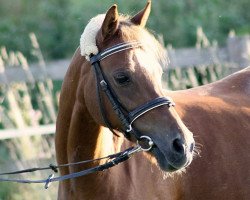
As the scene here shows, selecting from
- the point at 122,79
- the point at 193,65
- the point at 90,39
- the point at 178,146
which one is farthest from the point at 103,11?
the point at 178,146

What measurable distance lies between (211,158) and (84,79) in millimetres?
1105

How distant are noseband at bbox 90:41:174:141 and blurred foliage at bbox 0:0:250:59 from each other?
29.1ft

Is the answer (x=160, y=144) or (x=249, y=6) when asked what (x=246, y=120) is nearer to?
(x=160, y=144)

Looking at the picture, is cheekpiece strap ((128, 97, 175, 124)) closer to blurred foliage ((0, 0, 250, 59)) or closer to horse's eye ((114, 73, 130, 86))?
horse's eye ((114, 73, 130, 86))

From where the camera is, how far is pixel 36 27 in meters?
14.7

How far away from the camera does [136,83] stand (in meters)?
4.00

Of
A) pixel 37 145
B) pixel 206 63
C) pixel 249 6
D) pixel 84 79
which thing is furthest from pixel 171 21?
pixel 84 79

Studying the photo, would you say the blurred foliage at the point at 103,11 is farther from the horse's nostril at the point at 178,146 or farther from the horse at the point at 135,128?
the horse's nostril at the point at 178,146

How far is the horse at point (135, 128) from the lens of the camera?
13.0ft

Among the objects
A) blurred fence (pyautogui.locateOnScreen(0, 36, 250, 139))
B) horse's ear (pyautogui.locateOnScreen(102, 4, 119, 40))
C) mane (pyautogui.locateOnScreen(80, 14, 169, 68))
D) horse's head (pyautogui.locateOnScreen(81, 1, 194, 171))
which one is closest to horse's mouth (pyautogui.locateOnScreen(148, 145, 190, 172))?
horse's head (pyautogui.locateOnScreen(81, 1, 194, 171))

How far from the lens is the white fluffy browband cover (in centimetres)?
418

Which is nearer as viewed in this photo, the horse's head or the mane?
the horse's head

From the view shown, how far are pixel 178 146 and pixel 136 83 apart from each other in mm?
416

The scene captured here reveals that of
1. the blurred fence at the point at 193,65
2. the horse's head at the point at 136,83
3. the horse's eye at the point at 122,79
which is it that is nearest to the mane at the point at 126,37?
the horse's head at the point at 136,83
